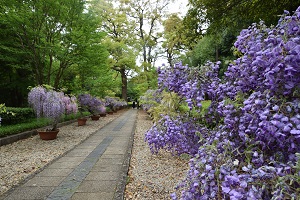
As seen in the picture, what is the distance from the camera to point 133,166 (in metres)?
5.08

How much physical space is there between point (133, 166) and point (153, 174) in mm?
683

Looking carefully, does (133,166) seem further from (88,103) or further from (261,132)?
(88,103)

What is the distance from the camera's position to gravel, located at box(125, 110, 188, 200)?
3631mm

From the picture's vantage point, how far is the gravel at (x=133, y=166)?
12.4 ft

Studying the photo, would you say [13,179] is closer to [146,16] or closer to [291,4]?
[291,4]

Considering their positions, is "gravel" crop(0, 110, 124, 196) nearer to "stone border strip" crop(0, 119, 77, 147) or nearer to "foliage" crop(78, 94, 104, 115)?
"stone border strip" crop(0, 119, 77, 147)

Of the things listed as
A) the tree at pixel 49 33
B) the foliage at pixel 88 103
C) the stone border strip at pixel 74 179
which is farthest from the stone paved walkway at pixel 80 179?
the foliage at pixel 88 103

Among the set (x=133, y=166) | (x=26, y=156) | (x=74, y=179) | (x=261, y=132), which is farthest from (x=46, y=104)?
(x=261, y=132)

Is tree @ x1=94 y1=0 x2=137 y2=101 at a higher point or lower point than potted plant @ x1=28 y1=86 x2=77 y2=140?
higher

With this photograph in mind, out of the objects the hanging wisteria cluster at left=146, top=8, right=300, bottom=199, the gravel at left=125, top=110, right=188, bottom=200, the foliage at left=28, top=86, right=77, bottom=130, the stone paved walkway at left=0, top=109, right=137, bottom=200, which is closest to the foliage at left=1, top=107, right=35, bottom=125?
the foliage at left=28, top=86, right=77, bottom=130

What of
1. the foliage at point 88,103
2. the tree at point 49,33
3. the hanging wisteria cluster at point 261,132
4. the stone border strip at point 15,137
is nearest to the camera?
the hanging wisteria cluster at point 261,132

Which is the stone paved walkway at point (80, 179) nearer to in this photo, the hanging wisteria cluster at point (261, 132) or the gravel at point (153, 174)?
the gravel at point (153, 174)

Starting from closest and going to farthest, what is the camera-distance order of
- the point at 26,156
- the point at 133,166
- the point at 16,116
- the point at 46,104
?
the point at 133,166, the point at 26,156, the point at 46,104, the point at 16,116

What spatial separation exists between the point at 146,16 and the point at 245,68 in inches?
1113
